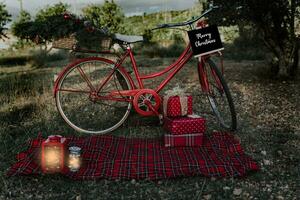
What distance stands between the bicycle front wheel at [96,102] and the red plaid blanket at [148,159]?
1.17 ft

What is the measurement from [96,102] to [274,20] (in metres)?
3.19

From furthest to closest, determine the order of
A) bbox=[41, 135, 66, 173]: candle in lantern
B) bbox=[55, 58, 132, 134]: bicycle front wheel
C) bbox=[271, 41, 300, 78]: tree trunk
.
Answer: bbox=[271, 41, 300, 78]: tree trunk
bbox=[55, 58, 132, 134]: bicycle front wheel
bbox=[41, 135, 66, 173]: candle in lantern

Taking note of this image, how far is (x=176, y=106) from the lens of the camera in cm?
389

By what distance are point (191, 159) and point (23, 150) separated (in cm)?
158

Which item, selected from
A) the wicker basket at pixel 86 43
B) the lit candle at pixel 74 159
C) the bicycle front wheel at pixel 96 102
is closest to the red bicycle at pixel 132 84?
the bicycle front wheel at pixel 96 102

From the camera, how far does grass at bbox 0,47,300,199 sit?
300 centimetres

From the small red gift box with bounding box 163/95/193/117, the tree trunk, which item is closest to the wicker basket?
the small red gift box with bounding box 163/95/193/117

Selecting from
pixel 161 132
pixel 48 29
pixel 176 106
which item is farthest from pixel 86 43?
pixel 161 132

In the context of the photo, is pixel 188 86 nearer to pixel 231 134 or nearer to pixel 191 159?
pixel 231 134

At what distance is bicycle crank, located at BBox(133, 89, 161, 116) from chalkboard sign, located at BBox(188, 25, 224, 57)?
0.58 meters

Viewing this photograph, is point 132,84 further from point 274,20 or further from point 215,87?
point 274,20

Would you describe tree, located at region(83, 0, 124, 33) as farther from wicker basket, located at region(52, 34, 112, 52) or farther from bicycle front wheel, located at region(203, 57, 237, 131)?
bicycle front wheel, located at region(203, 57, 237, 131)

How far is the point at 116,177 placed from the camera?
126 inches

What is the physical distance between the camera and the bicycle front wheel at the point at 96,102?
4039 mm
